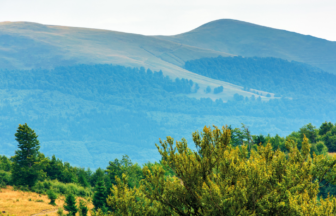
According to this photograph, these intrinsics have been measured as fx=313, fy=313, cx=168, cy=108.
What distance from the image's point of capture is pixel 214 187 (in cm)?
1009

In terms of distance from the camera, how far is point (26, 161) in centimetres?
4034

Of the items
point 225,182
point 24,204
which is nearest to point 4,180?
point 24,204

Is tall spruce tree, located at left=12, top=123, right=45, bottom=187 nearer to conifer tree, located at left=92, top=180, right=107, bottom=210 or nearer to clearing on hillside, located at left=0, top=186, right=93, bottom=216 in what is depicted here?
clearing on hillside, located at left=0, top=186, right=93, bottom=216

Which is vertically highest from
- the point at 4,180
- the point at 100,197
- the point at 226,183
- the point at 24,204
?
the point at 226,183

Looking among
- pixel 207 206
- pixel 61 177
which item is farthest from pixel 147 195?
pixel 61 177

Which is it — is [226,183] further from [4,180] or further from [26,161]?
[4,180]

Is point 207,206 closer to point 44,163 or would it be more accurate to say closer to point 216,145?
point 216,145

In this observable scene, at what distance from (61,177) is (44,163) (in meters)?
15.5

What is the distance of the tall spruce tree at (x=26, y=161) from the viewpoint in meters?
39.6

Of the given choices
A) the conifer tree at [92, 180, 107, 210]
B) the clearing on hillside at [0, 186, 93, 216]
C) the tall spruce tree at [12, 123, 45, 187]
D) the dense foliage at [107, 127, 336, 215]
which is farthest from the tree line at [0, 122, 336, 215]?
the conifer tree at [92, 180, 107, 210]

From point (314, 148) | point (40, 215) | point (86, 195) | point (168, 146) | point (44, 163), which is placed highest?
point (168, 146)

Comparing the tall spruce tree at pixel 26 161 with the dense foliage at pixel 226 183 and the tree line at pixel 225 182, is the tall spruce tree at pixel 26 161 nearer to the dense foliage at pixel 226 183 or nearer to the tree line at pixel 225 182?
the tree line at pixel 225 182

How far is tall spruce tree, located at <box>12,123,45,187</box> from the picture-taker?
39.6 metres

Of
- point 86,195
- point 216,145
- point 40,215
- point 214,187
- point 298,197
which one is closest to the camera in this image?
point 214,187
